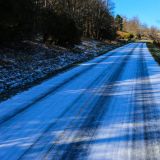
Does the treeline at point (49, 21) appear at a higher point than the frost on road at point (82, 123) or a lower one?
higher

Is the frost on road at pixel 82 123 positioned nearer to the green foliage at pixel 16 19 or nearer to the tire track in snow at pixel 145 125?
the tire track in snow at pixel 145 125

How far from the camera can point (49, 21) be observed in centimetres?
3062

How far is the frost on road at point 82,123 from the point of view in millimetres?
5941

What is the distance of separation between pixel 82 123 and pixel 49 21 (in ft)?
78.1

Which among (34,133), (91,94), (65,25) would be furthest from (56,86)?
(65,25)

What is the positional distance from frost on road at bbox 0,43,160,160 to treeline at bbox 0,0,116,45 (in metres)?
7.41

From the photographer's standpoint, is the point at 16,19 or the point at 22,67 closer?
the point at 22,67

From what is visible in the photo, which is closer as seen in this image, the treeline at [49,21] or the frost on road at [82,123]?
the frost on road at [82,123]

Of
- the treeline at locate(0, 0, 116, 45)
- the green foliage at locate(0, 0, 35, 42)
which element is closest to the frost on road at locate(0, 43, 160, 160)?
the green foliage at locate(0, 0, 35, 42)

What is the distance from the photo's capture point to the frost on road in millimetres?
5941

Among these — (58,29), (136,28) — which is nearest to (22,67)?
(58,29)

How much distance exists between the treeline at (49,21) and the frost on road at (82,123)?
292 inches

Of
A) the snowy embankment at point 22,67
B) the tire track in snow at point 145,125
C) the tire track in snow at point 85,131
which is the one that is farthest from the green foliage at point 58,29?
the tire track in snow at point 85,131

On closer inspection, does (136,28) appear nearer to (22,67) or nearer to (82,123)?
(22,67)
